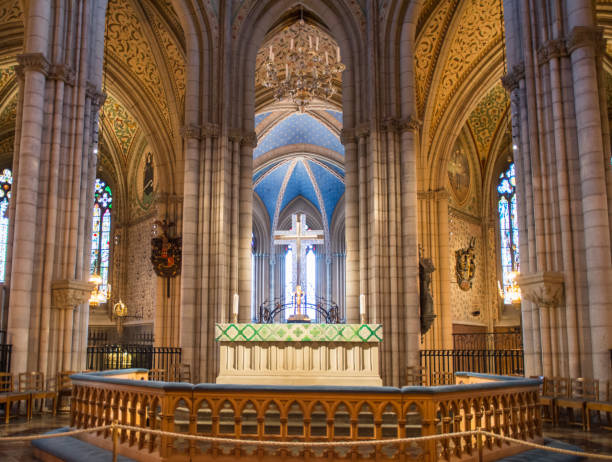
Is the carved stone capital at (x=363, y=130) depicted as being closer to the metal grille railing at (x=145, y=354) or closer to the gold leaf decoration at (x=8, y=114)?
the metal grille railing at (x=145, y=354)

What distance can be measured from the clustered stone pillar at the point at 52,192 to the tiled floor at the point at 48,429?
Answer: 144 centimetres

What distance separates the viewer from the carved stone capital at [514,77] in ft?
35.9

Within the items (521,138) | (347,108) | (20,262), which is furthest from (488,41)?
(20,262)

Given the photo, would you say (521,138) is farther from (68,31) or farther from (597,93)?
(68,31)

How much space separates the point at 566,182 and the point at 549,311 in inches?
84.6

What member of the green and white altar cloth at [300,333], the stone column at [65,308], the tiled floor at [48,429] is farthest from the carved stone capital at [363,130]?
the tiled floor at [48,429]

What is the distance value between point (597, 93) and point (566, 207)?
6.41ft

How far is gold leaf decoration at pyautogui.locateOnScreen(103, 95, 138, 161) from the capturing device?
23.9 metres

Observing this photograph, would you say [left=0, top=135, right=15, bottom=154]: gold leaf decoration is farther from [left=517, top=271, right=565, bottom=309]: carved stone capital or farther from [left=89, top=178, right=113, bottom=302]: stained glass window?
[left=517, top=271, right=565, bottom=309]: carved stone capital

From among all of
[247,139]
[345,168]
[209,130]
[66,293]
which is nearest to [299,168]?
[247,139]

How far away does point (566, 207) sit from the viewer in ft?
31.9

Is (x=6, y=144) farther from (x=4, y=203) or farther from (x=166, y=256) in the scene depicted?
(x=166, y=256)

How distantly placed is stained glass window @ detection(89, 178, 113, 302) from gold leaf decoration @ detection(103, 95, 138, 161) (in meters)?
2.03

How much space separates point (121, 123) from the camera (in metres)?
24.7
